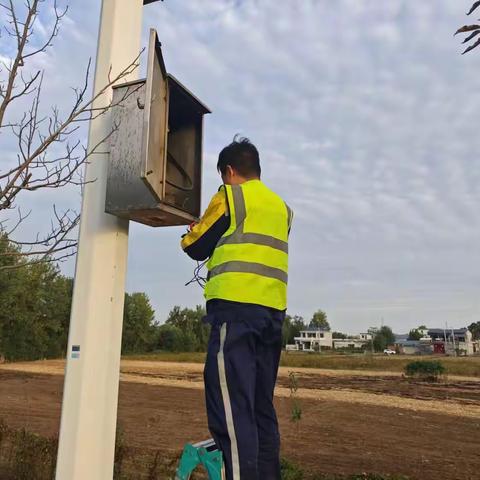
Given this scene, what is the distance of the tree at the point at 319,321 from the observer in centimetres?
13871

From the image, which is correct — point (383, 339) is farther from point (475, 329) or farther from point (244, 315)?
point (244, 315)

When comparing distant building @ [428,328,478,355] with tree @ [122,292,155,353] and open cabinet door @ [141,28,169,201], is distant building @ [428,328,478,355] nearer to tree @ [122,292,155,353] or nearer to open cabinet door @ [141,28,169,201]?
tree @ [122,292,155,353]

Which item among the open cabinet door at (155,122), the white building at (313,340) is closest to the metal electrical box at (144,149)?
the open cabinet door at (155,122)

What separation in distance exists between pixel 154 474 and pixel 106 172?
3.05 m

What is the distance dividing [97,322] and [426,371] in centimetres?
3792

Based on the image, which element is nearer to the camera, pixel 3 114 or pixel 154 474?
pixel 3 114

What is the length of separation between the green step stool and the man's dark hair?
4.64 feet

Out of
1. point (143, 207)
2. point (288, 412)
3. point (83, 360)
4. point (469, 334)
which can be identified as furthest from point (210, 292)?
point (469, 334)

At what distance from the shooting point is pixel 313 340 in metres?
123

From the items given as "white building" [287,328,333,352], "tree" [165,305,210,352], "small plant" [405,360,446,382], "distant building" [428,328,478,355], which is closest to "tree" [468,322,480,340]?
"distant building" [428,328,478,355]

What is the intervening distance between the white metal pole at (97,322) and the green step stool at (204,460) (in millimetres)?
572

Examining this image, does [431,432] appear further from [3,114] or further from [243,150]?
[3,114]

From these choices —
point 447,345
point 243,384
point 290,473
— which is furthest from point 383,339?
point 243,384

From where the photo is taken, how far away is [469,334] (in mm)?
124688
